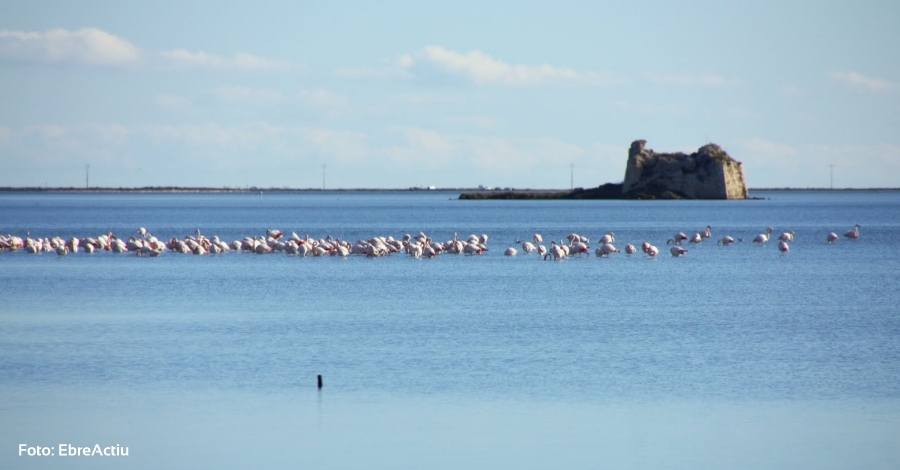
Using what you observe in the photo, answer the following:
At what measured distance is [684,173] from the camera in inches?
6127

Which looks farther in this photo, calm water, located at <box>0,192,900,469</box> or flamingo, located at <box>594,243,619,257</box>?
flamingo, located at <box>594,243,619,257</box>

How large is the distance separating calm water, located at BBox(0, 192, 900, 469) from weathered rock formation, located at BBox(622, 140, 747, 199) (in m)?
122

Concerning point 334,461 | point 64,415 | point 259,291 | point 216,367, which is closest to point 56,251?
point 259,291

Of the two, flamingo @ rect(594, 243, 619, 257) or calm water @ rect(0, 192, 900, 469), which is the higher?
flamingo @ rect(594, 243, 619, 257)

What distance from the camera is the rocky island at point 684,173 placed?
15425 cm

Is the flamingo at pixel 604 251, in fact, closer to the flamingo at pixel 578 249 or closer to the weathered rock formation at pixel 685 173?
the flamingo at pixel 578 249

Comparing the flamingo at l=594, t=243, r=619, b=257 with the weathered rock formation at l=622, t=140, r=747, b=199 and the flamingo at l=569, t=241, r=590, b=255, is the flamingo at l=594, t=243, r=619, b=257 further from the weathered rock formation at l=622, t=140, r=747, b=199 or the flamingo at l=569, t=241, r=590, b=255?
the weathered rock formation at l=622, t=140, r=747, b=199

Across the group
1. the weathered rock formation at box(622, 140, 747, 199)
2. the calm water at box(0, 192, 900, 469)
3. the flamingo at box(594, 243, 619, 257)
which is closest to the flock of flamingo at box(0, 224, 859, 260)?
the flamingo at box(594, 243, 619, 257)

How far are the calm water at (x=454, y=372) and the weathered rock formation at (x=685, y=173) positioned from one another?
122328 mm

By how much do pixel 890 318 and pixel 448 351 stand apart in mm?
10408

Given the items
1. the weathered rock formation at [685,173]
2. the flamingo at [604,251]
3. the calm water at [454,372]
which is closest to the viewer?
the calm water at [454,372]

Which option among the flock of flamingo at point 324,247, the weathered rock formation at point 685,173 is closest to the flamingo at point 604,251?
the flock of flamingo at point 324,247

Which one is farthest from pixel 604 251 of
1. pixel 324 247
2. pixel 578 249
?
pixel 324 247

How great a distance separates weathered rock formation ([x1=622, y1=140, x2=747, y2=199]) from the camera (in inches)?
6068
